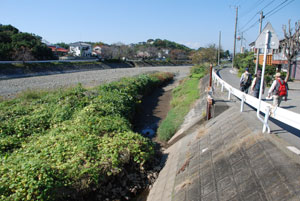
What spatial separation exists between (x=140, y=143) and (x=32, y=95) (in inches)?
425

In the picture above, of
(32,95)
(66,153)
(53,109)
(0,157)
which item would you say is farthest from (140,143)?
(32,95)

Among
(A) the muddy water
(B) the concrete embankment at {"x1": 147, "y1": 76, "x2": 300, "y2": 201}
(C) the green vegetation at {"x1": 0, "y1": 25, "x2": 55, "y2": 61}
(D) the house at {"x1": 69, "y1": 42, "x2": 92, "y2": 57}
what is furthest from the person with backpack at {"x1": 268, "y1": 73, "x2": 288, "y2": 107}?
(D) the house at {"x1": 69, "y1": 42, "x2": 92, "y2": 57}

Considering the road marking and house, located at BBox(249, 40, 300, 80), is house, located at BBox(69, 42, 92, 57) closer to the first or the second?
house, located at BBox(249, 40, 300, 80)

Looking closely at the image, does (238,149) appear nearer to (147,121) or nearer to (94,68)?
(147,121)

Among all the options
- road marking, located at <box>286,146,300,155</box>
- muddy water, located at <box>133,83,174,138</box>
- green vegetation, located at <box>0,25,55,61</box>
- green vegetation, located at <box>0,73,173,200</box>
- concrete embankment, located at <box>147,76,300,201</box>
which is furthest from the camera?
green vegetation, located at <box>0,25,55,61</box>

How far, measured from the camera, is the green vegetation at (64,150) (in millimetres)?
5227

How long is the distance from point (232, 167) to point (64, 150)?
15.8 feet

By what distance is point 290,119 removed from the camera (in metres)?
4.52

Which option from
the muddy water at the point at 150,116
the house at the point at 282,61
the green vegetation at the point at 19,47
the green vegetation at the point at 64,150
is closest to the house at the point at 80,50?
the green vegetation at the point at 19,47

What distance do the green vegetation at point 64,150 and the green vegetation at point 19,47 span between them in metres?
36.7

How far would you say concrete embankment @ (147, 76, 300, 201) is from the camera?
3711 mm

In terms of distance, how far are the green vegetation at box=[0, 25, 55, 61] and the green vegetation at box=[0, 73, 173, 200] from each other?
3674 centimetres

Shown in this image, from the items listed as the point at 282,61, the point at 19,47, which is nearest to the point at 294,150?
the point at 282,61

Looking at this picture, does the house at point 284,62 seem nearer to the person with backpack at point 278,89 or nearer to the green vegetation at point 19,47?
the person with backpack at point 278,89
